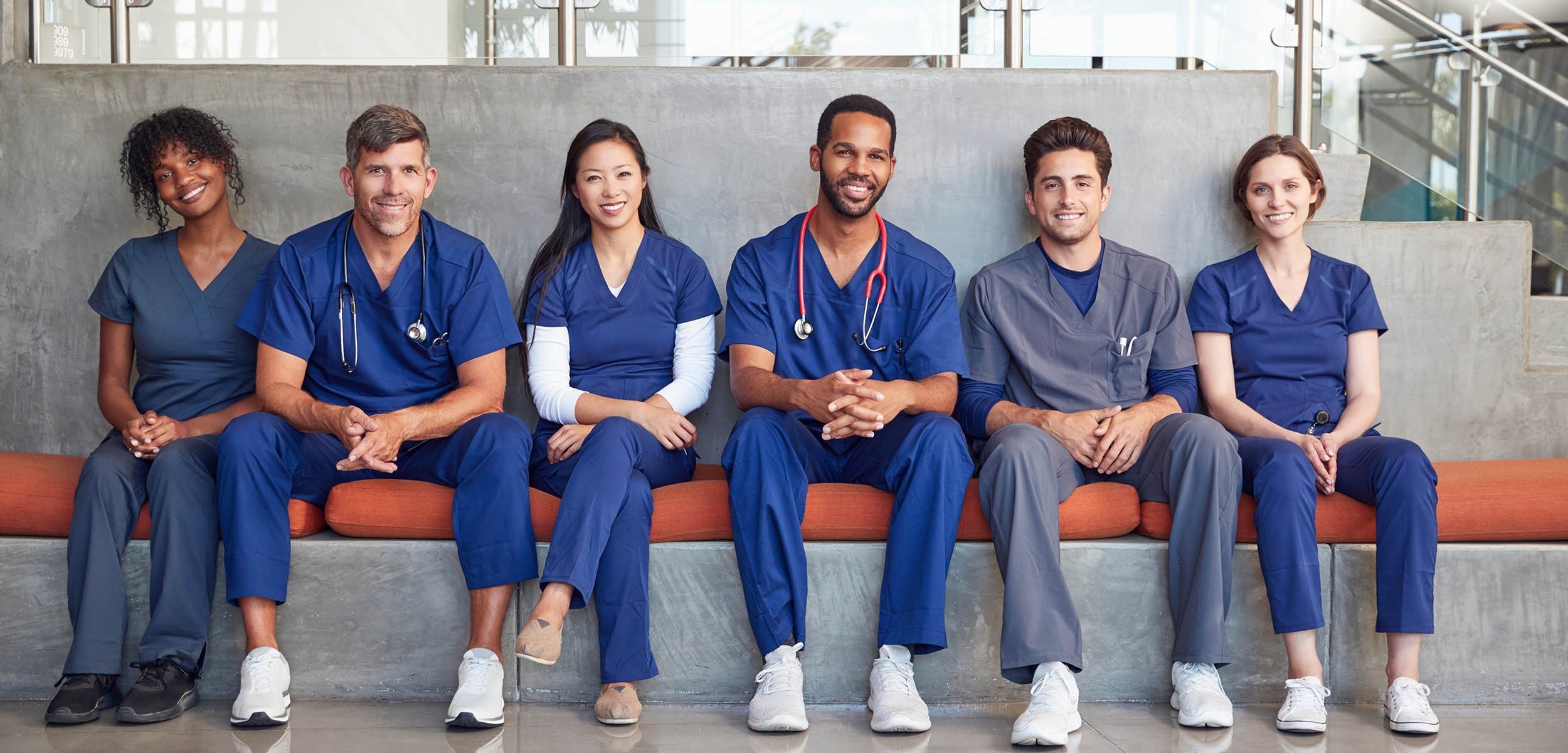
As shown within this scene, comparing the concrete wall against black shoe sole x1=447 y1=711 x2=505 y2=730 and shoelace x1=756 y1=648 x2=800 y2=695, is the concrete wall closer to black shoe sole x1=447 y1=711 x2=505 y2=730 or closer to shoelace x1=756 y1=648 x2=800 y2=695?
shoelace x1=756 y1=648 x2=800 y2=695

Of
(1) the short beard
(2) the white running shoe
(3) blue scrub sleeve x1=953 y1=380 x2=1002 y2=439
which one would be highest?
(1) the short beard

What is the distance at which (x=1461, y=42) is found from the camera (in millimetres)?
3557

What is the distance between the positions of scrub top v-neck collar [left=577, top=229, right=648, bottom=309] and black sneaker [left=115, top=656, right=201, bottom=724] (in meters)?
1.16

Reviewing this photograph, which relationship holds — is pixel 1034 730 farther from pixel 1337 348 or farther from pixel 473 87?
pixel 473 87

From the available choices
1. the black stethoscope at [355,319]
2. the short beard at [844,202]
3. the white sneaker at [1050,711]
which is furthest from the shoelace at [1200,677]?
the black stethoscope at [355,319]

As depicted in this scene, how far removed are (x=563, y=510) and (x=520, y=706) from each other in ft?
1.46

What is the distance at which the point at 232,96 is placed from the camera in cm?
319

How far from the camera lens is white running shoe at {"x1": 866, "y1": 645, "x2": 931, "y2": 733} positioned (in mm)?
2172

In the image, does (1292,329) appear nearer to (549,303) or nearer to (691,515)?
(691,515)

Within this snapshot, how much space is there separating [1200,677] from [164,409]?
2.40 meters

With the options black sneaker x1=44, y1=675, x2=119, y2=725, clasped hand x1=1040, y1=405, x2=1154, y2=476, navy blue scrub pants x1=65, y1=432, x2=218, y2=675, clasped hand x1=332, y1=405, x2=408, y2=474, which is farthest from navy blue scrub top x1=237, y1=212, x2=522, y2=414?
clasped hand x1=1040, y1=405, x2=1154, y2=476

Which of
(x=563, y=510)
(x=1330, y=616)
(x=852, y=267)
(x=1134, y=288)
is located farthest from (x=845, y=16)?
(x=1330, y=616)

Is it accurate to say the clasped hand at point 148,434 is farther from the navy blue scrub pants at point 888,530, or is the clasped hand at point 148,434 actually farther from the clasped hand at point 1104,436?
the clasped hand at point 1104,436

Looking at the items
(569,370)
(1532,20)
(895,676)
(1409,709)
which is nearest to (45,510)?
(569,370)
